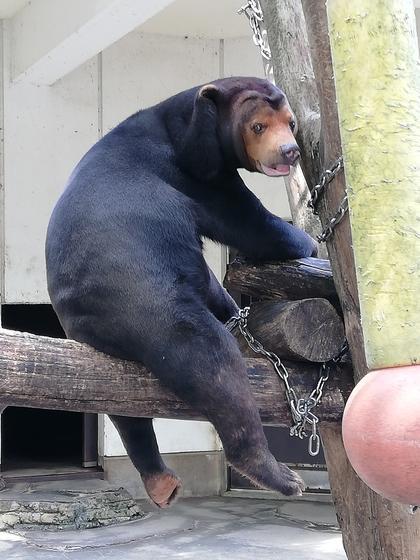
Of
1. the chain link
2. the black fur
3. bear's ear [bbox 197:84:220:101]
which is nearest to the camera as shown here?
the black fur

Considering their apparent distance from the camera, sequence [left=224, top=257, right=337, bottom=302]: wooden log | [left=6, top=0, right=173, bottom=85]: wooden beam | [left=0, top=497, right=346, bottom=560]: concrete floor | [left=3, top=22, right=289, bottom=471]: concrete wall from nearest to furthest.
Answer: [left=224, top=257, right=337, bottom=302]: wooden log → [left=0, top=497, right=346, bottom=560]: concrete floor → [left=6, top=0, right=173, bottom=85]: wooden beam → [left=3, top=22, right=289, bottom=471]: concrete wall

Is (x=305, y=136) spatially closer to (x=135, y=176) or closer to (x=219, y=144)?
(x=219, y=144)

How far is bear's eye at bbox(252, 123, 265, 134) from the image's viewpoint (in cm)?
268

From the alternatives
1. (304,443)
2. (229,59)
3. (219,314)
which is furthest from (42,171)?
(219,314)

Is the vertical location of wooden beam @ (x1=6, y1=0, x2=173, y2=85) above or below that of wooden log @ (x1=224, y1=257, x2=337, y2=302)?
above

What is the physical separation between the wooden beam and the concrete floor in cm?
406

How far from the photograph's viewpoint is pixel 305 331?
9.07ft

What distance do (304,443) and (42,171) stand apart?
3.74 m

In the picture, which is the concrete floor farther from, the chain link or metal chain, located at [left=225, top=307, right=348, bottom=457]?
the chain link

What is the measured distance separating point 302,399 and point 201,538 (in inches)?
179

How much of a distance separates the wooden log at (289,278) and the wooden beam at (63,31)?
3907 millimetres

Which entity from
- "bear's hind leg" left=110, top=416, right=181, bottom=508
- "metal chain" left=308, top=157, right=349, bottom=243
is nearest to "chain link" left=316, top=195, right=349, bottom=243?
"metal chain" left=308, top=157, right=349, bottom=243

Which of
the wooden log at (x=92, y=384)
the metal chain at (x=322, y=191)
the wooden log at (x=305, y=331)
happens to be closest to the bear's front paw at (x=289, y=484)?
the wooden log at (x=92, y=384)

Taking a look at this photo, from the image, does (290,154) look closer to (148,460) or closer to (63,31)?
(148,460)
